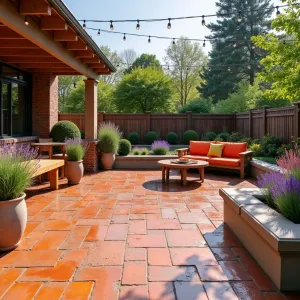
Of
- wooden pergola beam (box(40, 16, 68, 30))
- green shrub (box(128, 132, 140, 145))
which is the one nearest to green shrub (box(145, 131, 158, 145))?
green shrub (box(128, 132, 140, 145))

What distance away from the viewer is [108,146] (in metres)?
8.39

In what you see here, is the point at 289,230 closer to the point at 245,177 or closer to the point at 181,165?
the point at 181,165

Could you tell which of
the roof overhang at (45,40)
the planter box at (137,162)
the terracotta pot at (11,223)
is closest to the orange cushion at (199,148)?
the planter box at (137,162)

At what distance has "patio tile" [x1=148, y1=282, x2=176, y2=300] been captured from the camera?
2.22 meters

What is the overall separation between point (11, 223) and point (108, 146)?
5.45 meters

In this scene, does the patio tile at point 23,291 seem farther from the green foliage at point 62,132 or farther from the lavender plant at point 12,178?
the green foliage at point 62,132

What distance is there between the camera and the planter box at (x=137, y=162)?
894 cm

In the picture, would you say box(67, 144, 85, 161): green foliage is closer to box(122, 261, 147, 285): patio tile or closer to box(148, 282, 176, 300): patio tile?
box(122, 261, 147, 285): patio tile

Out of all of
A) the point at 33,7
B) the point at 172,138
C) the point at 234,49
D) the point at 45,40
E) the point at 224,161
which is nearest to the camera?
the point at 33,7

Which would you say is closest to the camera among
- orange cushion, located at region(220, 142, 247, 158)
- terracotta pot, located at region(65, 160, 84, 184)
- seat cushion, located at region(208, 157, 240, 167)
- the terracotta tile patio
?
the terracotta tile patio

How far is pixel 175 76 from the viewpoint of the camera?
27.9 meters

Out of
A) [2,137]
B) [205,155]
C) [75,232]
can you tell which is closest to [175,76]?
[205,155]

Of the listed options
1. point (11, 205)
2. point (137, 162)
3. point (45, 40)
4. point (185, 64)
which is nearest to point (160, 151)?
point (137, 162)

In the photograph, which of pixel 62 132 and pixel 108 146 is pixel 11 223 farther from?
pixel 62 132
